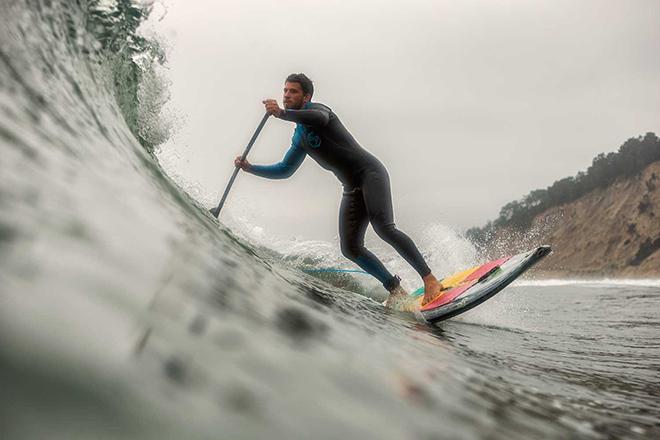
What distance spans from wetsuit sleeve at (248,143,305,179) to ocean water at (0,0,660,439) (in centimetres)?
218

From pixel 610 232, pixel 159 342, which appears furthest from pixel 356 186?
pixel 610 232

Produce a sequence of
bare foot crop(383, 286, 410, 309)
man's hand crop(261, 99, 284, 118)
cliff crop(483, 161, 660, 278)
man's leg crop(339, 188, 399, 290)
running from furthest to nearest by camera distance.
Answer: cliff crop(483, 161, 660, 278) < bare foot crop(383, 286, 410, 309) < man's leg crop(339, 188, 399, 290) < man's hand crop(261, 99, 284, 118)

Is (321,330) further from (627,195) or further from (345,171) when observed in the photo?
(627,195)

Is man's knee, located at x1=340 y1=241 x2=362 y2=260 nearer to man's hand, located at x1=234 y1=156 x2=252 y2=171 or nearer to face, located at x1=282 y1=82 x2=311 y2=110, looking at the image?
man's hand, located at x1=234 y1=156 x2=252 y2=171

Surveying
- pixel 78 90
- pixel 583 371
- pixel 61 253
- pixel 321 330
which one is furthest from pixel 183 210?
pixel 583 371

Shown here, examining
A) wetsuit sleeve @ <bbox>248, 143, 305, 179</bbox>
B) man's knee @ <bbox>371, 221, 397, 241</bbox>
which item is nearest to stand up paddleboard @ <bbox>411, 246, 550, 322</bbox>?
man's knee @ <bbox>371, 221, 397, 241</bbox>

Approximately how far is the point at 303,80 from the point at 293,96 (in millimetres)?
130

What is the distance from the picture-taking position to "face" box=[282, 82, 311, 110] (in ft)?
12.1

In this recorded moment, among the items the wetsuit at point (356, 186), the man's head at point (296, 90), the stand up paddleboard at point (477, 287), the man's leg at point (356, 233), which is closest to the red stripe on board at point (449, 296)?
the stand up paddleboard at point (477, 287)

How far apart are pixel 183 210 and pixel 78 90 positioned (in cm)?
69

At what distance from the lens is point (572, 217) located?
54.8 metres

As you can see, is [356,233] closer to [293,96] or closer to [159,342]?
[293,96]

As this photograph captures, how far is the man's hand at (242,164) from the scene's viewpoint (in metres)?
4.24

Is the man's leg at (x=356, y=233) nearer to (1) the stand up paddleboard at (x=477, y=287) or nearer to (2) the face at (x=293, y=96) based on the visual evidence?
(1) the stand up paddleboard at (x=477, y=287)
